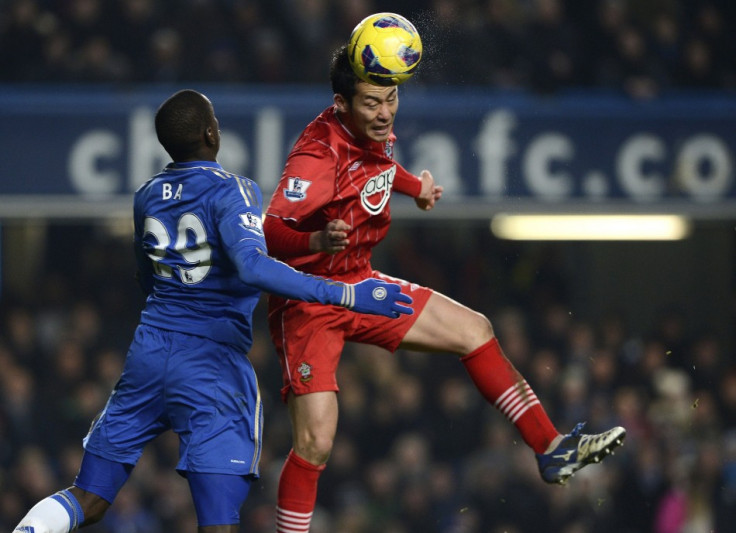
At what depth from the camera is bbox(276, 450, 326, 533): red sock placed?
442cm

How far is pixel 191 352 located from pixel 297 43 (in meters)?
6.91

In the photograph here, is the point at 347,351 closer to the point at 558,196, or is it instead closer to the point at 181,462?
the point at 558,196

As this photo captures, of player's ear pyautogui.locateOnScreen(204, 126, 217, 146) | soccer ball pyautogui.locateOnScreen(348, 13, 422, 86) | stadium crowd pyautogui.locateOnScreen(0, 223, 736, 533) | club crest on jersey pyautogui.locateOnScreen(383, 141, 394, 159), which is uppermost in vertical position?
soccer ball pyautogui.locateOnScreen(348, 13, 422, 86)

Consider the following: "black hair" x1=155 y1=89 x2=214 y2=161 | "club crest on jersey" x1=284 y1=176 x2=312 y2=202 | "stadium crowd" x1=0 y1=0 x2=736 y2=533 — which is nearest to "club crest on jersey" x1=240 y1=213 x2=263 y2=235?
"black hair" x1=155 y1=89 x2=214 y2=161

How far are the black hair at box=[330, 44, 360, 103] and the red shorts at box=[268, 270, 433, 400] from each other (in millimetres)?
702

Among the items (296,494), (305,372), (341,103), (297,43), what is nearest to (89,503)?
(296,494)

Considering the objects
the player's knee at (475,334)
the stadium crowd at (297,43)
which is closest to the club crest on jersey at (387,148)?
the player's knee at (475,334)

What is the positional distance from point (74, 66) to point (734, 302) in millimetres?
5730

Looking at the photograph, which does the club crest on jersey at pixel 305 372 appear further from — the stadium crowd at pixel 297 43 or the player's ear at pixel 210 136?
the stadium crowd at pixel 297 43

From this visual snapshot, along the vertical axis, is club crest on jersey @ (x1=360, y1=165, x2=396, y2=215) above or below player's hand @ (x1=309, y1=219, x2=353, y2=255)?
above

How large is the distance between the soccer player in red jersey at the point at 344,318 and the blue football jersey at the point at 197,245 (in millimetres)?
358

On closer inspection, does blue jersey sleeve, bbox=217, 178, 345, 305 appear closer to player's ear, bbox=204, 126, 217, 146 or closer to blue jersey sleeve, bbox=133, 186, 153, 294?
player's ear, bbox=204, 126, 217, 146

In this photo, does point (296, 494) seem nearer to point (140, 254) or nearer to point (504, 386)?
point (504, 386)

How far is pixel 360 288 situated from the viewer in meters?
3.75
